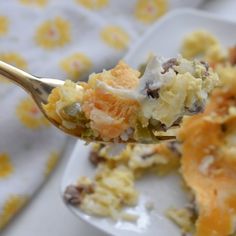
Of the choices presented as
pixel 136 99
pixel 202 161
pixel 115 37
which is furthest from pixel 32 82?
pixel 115 37

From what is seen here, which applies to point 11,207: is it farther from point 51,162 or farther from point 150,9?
point 150,9

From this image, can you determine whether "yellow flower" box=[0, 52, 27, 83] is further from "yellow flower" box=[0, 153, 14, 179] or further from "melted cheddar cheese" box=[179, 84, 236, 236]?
"melted cheddar cheese" box=[179, 84, 236, 236]

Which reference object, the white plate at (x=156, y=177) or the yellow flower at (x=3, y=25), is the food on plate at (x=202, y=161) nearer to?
the white plate at (x=156, y=177)

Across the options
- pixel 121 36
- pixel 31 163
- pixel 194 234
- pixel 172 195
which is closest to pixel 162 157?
pixel 172 195

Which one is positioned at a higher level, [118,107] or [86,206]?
[118,107]

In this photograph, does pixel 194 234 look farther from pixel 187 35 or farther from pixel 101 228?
pixel 187 35

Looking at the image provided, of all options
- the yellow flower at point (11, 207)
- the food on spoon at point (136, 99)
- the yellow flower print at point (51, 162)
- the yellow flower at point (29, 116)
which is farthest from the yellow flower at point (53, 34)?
the food on spoon at point (136, 99)
